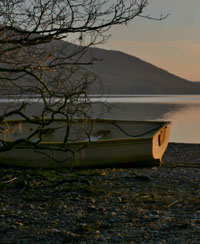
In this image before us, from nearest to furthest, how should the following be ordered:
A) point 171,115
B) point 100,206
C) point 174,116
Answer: point 100,206 → point 174,116 → point 171,115

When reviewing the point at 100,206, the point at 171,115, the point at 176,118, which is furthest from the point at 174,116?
the point at 100,206

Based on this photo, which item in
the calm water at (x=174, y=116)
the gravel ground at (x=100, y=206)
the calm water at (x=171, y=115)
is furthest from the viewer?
the calm water at (x=174, y=116)

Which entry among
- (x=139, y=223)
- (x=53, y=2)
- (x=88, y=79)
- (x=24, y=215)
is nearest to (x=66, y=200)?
(x=24, y=215)

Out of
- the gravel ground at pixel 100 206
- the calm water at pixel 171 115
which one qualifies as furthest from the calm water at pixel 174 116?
the gravel ground at pixel 100 206

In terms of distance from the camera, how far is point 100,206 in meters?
8.00

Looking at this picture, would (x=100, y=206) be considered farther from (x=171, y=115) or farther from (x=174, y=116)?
(x=171, y=115)

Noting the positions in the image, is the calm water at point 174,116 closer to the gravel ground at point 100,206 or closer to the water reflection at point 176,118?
the water reflection at point 176,118

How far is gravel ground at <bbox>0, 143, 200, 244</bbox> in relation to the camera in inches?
250

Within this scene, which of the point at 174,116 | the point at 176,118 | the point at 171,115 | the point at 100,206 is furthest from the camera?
the point at 171,115

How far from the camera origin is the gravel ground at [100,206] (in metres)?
6.34

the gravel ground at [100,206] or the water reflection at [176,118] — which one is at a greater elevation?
the gravel ground at [100,206]

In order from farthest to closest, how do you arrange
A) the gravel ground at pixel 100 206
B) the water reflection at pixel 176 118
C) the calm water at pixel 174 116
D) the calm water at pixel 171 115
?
the calm water at pixel 174 116, the water reflection at pixel 176 118, the calm water at pixel 171 115, the gravel ground at pixel 100 206

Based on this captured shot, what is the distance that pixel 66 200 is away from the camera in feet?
27.8

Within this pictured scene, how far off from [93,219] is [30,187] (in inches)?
117
